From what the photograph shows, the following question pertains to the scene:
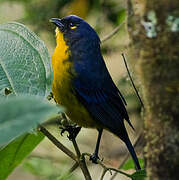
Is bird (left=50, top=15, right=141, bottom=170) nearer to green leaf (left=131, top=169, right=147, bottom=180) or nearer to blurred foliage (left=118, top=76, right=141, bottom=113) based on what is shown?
blurred foliage (left=118, top=76, right=141, bottom=113)

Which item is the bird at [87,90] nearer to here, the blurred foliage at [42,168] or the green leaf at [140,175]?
the blurred foliage at [42,168]

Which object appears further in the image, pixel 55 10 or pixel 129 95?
pixel 55 10

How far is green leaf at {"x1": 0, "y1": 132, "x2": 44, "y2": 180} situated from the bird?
74 centimetres

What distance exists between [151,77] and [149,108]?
95 mm

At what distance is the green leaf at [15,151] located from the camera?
1.79 metres

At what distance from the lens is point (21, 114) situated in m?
0.69

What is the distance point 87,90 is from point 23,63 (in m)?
1.24

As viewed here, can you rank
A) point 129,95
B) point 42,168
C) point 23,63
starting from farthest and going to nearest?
point 129,95
point 42,168
point 23,63

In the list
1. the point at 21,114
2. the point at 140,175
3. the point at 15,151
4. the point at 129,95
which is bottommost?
the point at 129,95

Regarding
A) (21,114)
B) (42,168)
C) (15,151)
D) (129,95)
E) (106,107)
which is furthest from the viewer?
(129,95)

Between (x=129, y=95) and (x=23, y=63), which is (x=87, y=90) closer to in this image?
(x=129, y=95)

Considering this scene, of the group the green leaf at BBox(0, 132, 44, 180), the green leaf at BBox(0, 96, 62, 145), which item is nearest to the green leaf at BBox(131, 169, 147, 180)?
the green leaf at BBox(0, 132, 44, 180)

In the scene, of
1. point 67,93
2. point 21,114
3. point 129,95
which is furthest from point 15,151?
point 129,95

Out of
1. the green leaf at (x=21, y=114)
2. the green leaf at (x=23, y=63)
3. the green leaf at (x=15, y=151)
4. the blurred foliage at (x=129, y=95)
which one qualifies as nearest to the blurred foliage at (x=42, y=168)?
the blurred foliage at (x=129, y=95)
